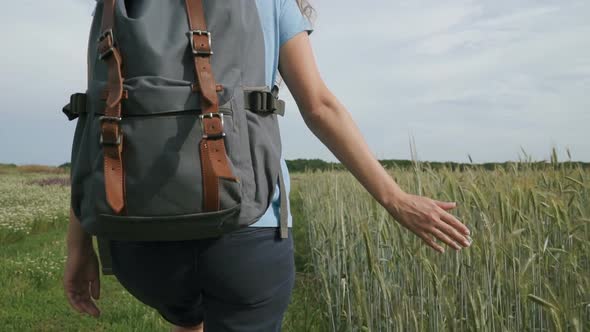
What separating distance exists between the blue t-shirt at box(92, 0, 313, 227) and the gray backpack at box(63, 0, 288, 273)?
0.08 meters

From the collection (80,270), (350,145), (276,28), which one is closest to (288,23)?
(276,28)

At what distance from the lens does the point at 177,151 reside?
1364 mm

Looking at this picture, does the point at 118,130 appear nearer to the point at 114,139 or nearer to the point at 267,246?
the point at 114,139

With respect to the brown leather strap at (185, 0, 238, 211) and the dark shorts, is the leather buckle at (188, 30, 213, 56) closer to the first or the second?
the brown leather strap at (185, 0, 238, 211)

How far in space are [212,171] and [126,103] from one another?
26 centimetres

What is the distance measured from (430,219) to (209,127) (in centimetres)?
63

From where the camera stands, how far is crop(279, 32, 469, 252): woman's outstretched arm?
1585 mm

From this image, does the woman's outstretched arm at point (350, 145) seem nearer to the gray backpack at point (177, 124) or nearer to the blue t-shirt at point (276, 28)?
the blue t-shirt at point (276, 28)

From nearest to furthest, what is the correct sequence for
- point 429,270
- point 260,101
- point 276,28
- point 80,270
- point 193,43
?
point 193,43 → point 260,101 → point 276,28 → point 80,270 → point 429,270

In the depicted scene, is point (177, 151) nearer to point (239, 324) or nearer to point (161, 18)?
point (161, 18)

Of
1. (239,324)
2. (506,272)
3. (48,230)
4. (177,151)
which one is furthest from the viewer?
(48,230)

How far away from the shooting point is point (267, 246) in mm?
1460

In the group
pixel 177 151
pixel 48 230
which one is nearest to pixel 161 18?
pixel 177 151

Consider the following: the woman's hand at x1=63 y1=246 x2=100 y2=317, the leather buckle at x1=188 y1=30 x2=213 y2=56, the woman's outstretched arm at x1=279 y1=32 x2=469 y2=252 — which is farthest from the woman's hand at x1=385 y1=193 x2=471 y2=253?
the woman's hand at x1=63 y1=246 x2=100 y2=317
